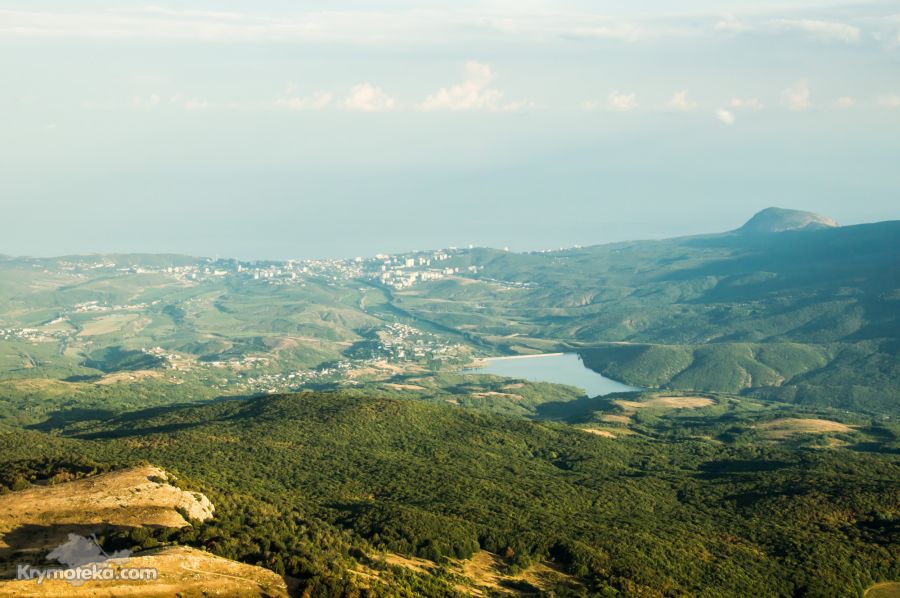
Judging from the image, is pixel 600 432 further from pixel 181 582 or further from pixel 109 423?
pixel 181 582

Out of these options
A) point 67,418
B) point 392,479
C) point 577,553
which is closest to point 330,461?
point 392,479

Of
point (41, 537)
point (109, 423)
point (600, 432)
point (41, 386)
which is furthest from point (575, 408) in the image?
point (41, 537)

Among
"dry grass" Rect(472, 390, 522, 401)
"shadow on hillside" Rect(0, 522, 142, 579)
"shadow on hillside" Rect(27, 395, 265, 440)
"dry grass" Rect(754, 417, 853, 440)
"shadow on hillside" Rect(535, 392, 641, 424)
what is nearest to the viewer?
"shadow on hillside" Rect(0, 522, 142, 579)

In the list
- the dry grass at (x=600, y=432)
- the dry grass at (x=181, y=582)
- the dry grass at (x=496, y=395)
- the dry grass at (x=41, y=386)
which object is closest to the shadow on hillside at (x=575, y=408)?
the dry grass at (x=496, y=395)

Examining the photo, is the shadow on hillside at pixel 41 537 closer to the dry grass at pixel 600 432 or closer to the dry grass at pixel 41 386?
the dry grass at pixel 600 432

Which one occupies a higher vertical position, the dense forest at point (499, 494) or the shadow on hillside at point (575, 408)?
the dense forest at point (499, 494)

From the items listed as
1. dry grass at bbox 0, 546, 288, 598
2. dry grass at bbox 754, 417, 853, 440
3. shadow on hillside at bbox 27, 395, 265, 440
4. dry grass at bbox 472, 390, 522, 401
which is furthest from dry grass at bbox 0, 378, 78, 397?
dry grass at bbox 0, 546, 288, 598

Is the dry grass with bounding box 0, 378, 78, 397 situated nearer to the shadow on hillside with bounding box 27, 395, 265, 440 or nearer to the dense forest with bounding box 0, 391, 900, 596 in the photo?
the shadow on hillside with bounding box 27, 395, 265, 440

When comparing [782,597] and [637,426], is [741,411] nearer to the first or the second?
[637,426]
